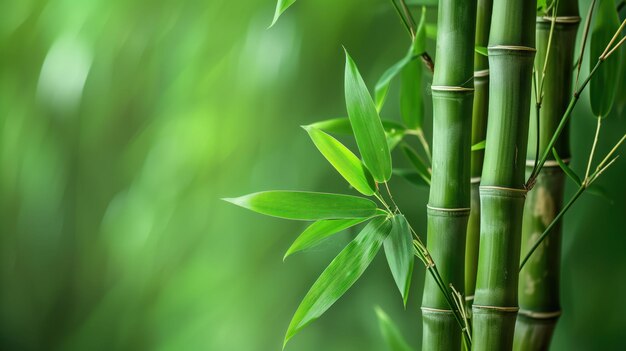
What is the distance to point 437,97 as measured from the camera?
0.78 m

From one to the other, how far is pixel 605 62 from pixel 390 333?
1.97 ft

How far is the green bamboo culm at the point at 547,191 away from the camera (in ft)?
2.91

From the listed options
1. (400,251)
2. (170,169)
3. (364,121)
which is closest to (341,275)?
(400,251)

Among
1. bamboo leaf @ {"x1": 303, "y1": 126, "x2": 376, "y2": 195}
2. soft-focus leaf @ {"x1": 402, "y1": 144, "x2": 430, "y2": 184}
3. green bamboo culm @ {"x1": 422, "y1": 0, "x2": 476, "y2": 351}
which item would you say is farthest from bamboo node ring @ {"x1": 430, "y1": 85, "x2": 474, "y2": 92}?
soft-focus leaf @ {"x1": 402, "y1": 144, "x2": 430, "y2": 184}

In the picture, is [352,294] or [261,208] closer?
[261,208]

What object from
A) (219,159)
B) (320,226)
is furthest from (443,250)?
(219,159)

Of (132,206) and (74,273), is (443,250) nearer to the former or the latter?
(132,206)

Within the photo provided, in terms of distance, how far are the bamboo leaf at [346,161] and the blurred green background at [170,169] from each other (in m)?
0.42

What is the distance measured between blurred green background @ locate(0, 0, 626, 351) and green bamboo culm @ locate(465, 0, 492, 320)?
12.4 inches

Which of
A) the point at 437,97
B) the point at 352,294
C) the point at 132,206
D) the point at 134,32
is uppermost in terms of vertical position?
the point at 134,32

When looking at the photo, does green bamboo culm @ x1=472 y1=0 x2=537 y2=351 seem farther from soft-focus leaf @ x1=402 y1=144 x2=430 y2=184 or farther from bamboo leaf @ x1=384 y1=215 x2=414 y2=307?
soft-focus leaf @ x1=402 y1=144 x2=430 y2=184

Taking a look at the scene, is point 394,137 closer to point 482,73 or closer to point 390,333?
A: point 482,73

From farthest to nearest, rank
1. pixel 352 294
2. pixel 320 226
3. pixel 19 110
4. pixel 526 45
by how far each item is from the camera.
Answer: pixel 19 110 < pixel 352 294 < pixel 320 226 < pixel 526 45

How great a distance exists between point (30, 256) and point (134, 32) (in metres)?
0.52
